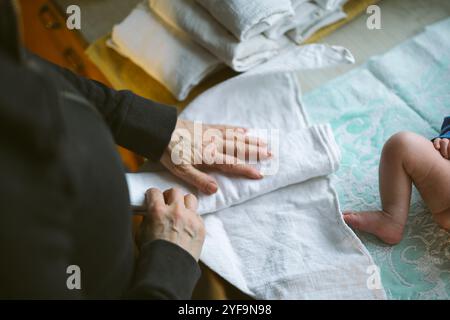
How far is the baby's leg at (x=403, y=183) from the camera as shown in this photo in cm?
74

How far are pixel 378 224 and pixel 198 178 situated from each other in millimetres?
266

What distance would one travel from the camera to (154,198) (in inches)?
28.2

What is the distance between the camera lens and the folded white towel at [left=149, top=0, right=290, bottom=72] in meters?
0.91

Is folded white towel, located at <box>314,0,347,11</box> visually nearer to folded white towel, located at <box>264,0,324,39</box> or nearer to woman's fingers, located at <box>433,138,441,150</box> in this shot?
folded white towel, located at <box>264,0,324,39</box>

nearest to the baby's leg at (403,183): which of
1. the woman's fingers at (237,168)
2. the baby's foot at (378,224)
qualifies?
the baby's foot at (378,224)

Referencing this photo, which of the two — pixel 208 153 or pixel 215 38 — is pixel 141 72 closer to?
pixel 215 38

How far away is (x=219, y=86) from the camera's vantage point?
2.99 ft

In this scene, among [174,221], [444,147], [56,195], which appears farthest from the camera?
[444,147]

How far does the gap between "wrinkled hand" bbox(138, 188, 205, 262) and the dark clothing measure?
93 millimetres

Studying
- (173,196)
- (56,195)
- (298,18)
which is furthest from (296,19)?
(56,195)

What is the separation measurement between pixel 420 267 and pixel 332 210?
14cm

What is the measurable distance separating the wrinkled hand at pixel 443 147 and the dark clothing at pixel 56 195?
0.48 metres

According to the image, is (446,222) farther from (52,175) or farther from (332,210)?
(52,175)
